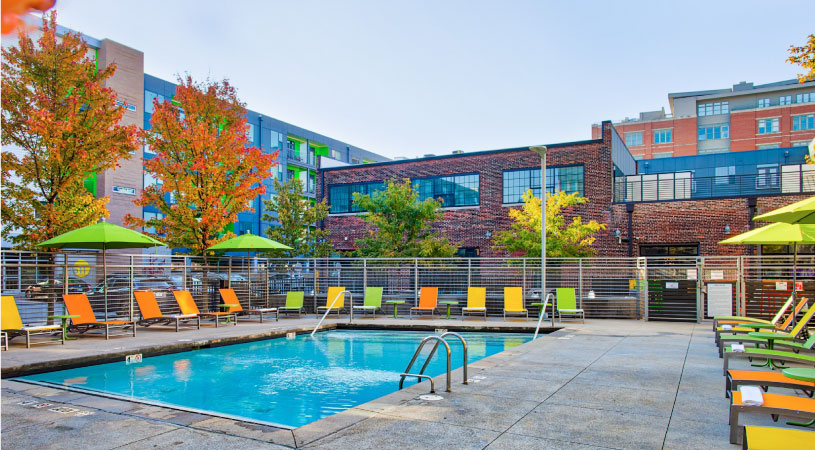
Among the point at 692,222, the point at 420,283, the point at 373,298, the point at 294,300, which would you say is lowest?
the point at 294,300

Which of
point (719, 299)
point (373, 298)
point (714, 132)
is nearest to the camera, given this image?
point (719, 299)

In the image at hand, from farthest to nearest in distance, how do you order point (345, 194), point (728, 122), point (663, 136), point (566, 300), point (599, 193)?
point (663, 136) → point (728, 122) → point (345, 194) → point (599, 193) → point (566, 300)

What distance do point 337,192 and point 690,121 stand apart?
5736cm

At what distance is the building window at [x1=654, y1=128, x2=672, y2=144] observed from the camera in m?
74.1

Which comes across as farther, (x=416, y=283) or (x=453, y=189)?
(x=453, y=189)

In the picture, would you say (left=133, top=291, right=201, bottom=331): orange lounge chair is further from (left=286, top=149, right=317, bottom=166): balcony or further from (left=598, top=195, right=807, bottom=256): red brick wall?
(left=286, top=149, right=317, bottom=166): balcony

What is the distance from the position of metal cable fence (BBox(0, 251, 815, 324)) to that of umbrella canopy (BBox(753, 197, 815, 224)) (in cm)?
671

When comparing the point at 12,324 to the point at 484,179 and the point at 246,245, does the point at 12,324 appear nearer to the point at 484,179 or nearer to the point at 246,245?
the point at 246,245

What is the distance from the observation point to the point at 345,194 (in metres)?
34.0

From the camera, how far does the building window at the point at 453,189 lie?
30.6m

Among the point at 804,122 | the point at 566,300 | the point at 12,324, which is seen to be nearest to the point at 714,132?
the point at 804,122

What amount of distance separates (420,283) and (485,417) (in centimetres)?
1433

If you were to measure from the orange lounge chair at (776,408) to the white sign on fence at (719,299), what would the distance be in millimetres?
12672

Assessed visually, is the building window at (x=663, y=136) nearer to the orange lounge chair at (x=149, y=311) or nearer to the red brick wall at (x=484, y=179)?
the red brick wall at (x=484, y=179)
